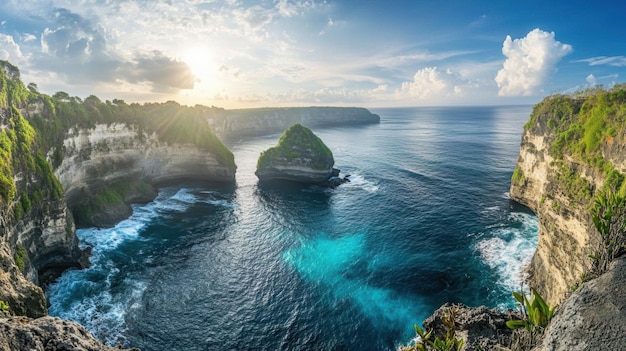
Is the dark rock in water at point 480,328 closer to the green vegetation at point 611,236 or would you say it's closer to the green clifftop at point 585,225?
the green clifftop at point 585,225

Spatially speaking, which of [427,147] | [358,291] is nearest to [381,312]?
[358,291]

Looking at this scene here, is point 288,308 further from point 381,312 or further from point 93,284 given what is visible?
point 93,284

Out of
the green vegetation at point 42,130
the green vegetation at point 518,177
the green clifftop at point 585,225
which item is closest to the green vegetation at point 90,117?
the green vegetation at point 42,130

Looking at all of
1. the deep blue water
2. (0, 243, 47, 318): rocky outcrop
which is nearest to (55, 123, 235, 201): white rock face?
the deep blue water

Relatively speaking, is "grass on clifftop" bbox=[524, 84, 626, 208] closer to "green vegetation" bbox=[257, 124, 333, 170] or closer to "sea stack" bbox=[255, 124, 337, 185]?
"sea stack" bbox=[255, 124, 337, 185]

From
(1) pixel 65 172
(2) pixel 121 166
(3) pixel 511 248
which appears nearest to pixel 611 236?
(3) pixel 511 248
